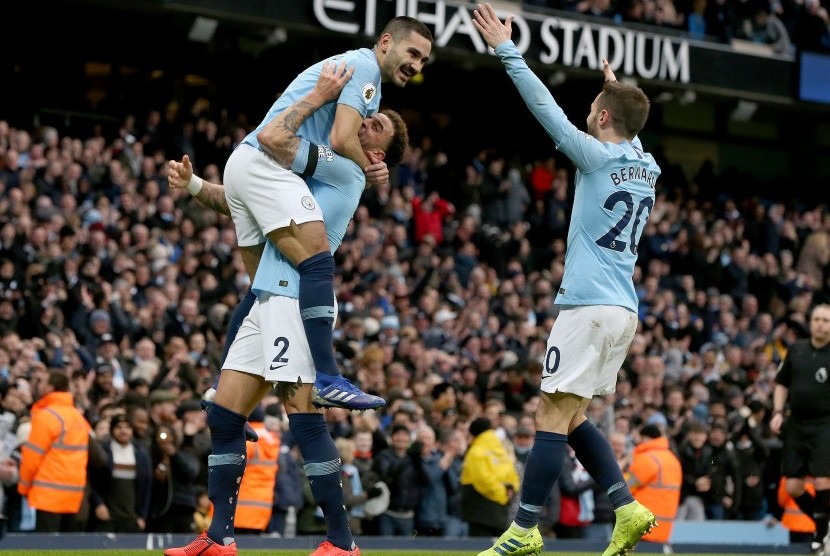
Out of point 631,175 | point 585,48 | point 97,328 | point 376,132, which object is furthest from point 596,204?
point 585,48

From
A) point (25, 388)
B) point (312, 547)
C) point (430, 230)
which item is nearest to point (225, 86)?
point (430, 230)

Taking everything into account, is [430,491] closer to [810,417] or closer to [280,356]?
[810,417]

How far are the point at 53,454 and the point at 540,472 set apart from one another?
20.6ft

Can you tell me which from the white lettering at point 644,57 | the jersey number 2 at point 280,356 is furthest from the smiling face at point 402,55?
the white lettering at point 644,57

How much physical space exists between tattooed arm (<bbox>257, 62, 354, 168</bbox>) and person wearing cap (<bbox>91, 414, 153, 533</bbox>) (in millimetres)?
6813

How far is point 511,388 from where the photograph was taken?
709 inches

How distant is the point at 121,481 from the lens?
525 inches

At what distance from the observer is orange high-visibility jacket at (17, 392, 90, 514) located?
12492 millimetres

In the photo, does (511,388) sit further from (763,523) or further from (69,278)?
(69,278)

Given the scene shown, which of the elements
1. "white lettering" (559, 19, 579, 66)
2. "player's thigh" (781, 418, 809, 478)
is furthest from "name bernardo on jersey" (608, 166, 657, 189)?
"white lettering" (559, 19, 579, 66)

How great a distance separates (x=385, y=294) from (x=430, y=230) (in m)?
2.92

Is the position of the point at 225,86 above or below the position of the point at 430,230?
above

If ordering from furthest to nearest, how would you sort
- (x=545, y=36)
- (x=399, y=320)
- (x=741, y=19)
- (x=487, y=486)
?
(x=741, y=19) < (x=545, y=36) < (x=399, y=320) < (x=487, y=486)

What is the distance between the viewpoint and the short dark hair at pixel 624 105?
768 centimetres
